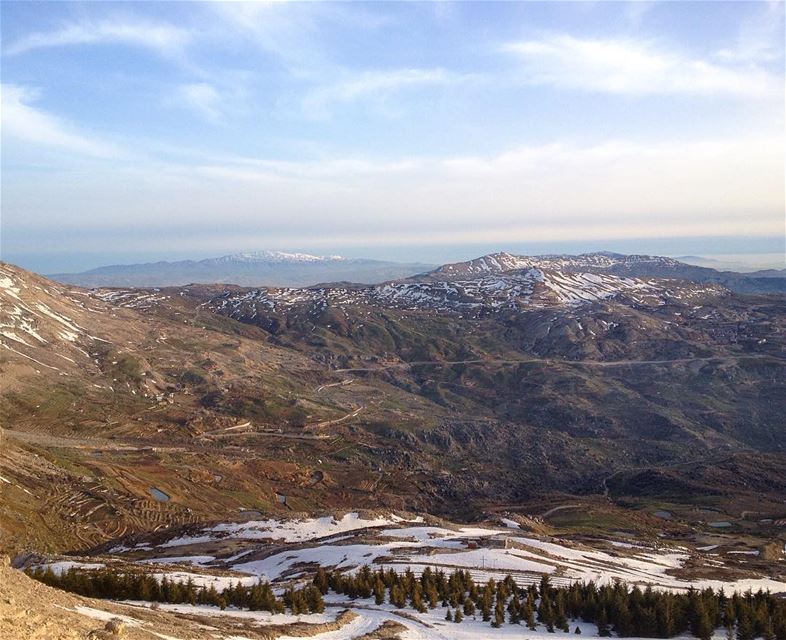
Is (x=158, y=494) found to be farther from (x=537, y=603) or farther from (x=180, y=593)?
(x=537, y=603)

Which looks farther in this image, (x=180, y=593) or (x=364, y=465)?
(x=364, y=465)

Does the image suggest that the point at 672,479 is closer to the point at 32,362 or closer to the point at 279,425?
the point at 279,425

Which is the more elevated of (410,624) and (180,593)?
(180,593)

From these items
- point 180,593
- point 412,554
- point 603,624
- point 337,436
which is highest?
point 180,593

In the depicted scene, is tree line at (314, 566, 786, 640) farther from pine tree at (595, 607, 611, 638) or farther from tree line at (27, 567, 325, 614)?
tree line at (27, 567, 325, 614)

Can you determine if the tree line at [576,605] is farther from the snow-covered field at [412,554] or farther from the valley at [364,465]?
the snow-covered field at [412,554]

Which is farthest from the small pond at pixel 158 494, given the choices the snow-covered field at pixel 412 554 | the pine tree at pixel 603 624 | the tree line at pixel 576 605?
the pine tree at pixel 603 624

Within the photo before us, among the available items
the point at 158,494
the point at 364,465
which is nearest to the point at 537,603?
the point at 158,494

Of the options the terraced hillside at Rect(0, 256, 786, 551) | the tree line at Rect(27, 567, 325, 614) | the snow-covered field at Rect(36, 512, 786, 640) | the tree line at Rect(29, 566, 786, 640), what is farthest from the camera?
the terraced hillside at Rect(0, 256, 786, 551)

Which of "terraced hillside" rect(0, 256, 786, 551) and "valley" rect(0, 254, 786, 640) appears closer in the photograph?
"valley" rect(0, 254, 786, 640)

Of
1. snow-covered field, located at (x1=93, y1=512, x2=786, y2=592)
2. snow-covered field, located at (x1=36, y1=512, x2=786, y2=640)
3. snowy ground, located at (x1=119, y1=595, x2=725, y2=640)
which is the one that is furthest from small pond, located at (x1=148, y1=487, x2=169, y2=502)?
snowy ground, located at (x1=119, y1=595, x2=725, y2=640)
